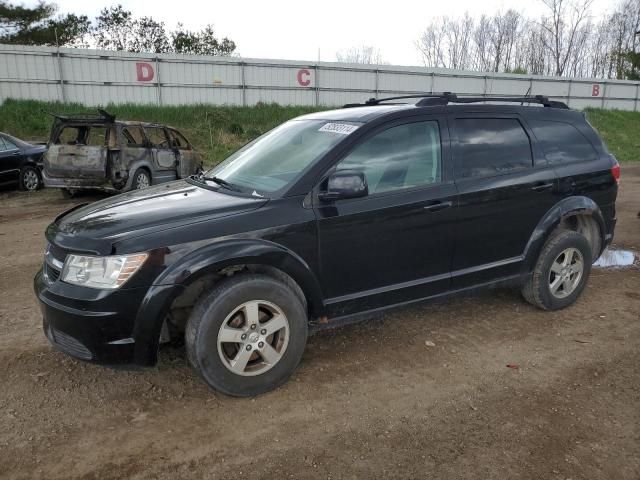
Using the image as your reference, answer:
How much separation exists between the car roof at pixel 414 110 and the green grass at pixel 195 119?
12.6m

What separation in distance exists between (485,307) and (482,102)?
1.80 m

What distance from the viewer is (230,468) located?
2.64 meters

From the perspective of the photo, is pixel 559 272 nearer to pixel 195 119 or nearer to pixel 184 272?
pixel 184 272

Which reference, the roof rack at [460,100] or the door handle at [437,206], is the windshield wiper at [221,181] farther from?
the roof rack at [460,100]

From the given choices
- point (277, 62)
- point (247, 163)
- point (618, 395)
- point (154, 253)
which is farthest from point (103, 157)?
point (277, 62)

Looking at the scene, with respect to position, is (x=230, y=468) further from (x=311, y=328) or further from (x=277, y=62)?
(x=277, y=62)

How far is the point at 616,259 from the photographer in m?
6.27

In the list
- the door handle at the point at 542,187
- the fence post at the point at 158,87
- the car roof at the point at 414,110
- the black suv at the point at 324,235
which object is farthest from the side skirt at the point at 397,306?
the fence post at the point at 158,87

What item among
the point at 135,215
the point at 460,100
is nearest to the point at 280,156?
the point at 135,215

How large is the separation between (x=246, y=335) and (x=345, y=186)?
1.10 meters

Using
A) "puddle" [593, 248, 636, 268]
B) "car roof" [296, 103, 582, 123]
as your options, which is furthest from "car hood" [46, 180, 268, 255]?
"puddle" [593, 248, 636, 268]

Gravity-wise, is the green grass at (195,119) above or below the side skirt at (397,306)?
above

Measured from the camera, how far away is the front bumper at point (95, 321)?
2.91 metres

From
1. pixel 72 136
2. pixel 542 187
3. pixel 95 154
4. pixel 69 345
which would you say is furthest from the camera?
pixel 72 136
